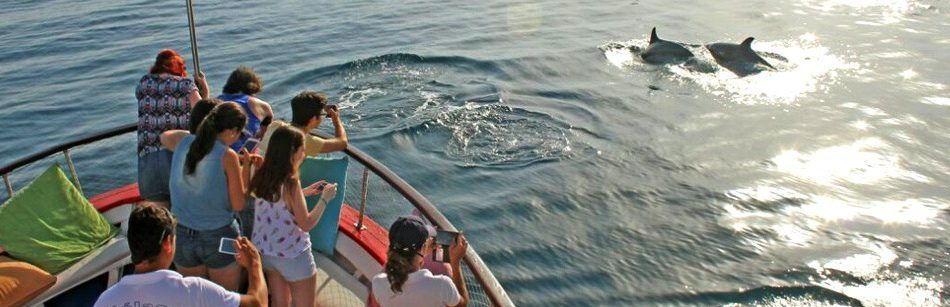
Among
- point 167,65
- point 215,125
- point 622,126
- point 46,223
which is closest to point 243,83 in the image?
point 167,65

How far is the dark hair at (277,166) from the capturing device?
5102 millimetres

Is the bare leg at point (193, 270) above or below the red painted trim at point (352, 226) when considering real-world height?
above

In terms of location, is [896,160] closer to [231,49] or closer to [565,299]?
[565,299]

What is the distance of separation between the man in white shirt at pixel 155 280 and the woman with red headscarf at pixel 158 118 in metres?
2.58

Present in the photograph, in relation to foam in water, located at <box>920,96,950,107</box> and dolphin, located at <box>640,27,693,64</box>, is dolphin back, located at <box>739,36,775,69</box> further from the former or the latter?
foam in water, located at <box>920,96,950,107</box>

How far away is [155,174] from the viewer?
666 centimetres

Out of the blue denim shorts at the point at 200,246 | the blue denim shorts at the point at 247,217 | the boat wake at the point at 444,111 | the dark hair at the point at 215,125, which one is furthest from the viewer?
the boat wake at the point at 444,111

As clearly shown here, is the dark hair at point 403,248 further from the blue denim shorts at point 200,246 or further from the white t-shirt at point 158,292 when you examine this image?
the blue denim shorts at point 200,246

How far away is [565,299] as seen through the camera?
9.31 metres

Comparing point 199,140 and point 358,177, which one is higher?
point 199,140

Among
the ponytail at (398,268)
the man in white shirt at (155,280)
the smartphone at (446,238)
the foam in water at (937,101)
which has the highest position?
the man in white shirt at (155,280)

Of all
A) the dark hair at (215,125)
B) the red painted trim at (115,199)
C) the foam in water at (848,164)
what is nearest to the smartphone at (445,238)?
the dark hair at (215,125)

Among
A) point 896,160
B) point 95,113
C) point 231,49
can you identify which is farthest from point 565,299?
point 231,49

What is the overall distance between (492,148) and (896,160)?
22.7 ft
